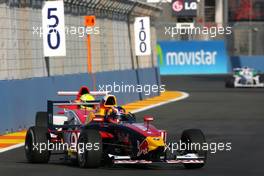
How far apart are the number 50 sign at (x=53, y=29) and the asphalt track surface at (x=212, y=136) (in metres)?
3.27

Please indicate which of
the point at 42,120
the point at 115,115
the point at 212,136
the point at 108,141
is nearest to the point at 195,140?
the point at 108,141

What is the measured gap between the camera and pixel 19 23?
81.8 ft

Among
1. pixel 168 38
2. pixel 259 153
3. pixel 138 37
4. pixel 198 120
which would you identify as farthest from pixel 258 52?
pixel 259 153

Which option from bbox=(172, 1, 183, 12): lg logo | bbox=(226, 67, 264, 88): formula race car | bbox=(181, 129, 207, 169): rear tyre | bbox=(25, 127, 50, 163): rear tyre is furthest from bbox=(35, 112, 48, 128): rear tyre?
bbox=(172, 1, 183, 12): lg logo

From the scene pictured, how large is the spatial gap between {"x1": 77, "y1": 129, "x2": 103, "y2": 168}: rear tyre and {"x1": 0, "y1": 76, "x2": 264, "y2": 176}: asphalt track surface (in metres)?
0.12

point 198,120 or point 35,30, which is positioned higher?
point 35,30

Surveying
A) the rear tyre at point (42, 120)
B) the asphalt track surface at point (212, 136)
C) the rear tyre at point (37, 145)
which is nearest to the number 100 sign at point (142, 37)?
the asphalt track surface at point (212, 136)

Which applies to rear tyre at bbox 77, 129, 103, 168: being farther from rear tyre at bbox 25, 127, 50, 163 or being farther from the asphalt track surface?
rear tyre at bbox 25, 127, 50, 163

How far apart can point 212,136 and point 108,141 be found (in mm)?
6467

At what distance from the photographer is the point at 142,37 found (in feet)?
126

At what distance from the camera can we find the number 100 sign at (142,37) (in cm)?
3812

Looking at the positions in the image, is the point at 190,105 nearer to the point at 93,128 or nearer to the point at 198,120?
the point at 198,120

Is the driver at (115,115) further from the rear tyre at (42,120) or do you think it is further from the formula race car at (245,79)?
the formula race car at (245,79)

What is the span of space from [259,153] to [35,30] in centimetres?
1068
